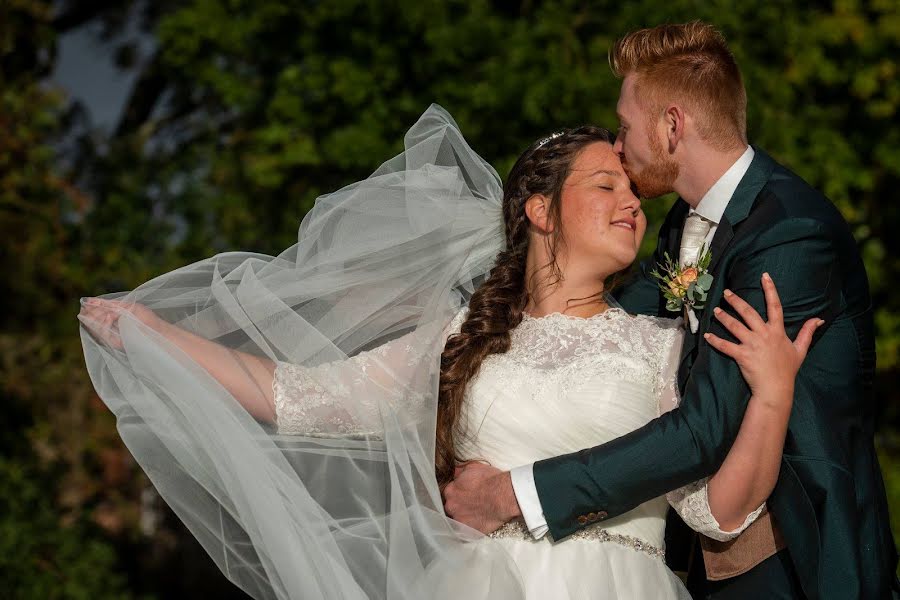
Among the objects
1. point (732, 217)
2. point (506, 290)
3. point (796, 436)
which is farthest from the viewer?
point (506, 290)

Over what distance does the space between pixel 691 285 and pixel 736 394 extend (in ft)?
1.32

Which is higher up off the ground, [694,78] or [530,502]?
[694,78]

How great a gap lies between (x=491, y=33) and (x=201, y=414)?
4763 millimetres

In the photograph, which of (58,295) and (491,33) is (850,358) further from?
(58,295)

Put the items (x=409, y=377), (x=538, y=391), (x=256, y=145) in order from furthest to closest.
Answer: (x=256, y=145) → (x=409, y=377) → (x=538, y=391)

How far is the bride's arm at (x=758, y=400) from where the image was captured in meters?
2.95

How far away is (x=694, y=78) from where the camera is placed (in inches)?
132

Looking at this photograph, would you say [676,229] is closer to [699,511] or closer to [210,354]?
[699,511]

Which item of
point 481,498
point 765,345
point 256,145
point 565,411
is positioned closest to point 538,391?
point 565,411

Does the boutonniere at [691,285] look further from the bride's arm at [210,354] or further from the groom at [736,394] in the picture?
the bride's arm at [210,354]

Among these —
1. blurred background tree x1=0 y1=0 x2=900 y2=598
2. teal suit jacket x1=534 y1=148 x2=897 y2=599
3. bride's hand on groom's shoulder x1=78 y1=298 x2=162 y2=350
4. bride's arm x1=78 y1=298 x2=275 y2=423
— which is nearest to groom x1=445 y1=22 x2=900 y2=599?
teal suit jacket x1=534 y1=148 x2=897 y2=599

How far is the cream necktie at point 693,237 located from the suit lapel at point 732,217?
0.35 ft

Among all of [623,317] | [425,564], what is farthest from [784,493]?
[425,564]

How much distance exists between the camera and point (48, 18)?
27.6 ft
